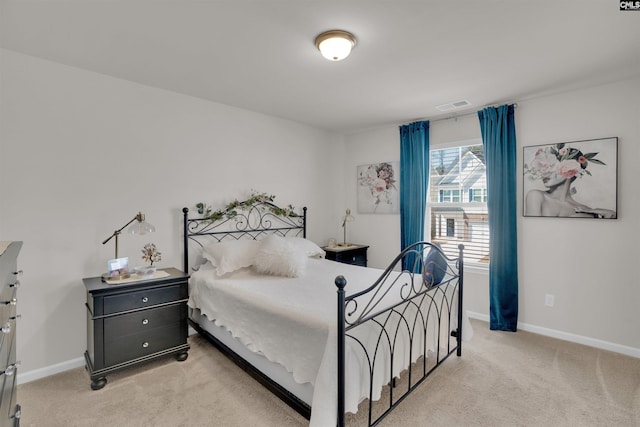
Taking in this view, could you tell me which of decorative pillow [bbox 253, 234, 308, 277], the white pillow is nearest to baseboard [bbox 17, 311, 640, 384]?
the white pillow

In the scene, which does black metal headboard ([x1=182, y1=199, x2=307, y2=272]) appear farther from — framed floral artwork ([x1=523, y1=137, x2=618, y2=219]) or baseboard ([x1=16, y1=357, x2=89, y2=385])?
framed floral artwork ([x1=523, y1=137, x2=618, y2=219])

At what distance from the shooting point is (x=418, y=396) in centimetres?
227

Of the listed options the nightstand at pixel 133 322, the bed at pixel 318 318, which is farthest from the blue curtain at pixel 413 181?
the nightstand at pixel 133 322

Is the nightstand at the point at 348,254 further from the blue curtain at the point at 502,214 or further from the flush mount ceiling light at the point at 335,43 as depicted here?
the flush mount ceiling light at the point at 335,43

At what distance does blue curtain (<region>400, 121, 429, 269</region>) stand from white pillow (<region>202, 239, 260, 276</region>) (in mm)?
2137

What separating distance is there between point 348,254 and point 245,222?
155cm

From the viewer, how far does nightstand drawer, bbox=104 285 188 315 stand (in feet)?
8.06

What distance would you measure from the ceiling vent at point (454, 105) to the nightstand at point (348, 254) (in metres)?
2.16

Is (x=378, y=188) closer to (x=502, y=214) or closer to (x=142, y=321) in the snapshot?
(x=502, y=214)

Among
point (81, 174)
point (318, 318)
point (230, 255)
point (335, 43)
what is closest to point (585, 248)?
point (318, 318)

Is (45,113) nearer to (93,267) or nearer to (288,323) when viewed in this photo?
(93,267)

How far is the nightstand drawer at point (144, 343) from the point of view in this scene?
8.05 feet

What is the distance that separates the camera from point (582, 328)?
10.3 ft

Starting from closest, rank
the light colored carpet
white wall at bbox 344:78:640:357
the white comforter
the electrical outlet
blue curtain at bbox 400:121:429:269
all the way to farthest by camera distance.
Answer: the white comforter → the light colored carpet → white wall at bbox 344:78:640:357 → the electrical outlet → blue curtain at bbox 400:121:429:269
